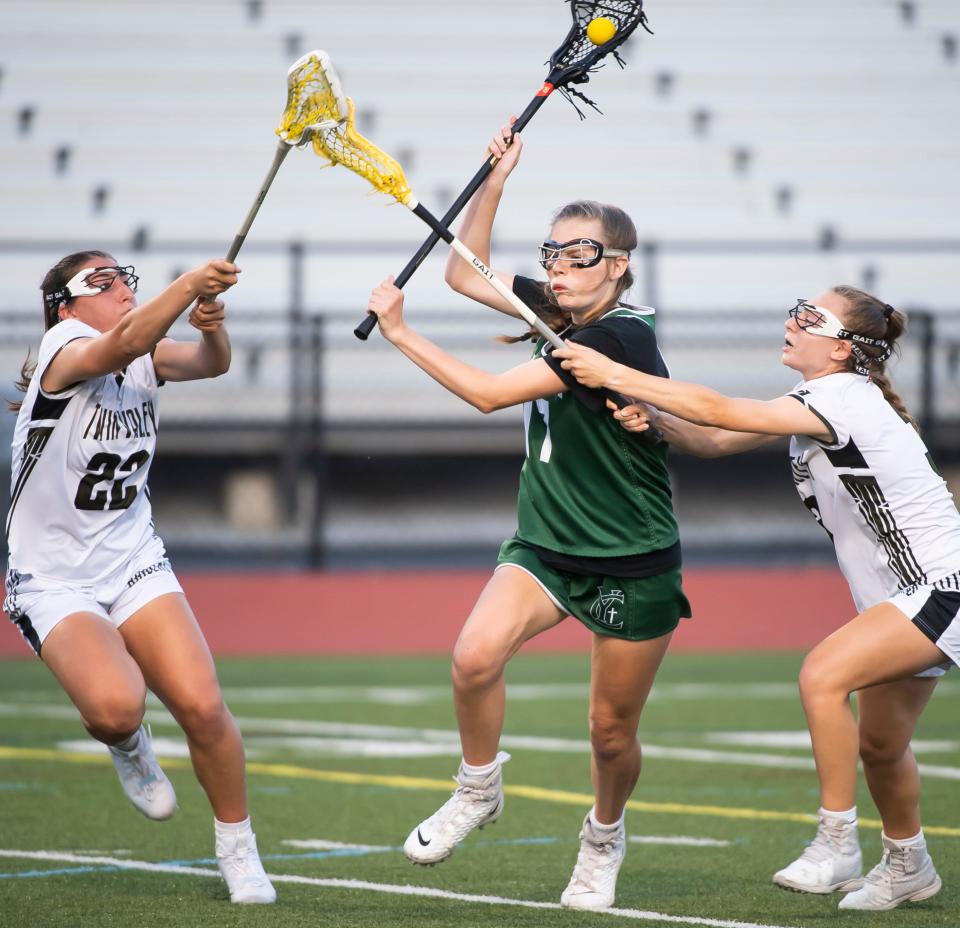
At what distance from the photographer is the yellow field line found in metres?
6.34

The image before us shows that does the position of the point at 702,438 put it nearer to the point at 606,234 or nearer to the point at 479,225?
the point at 606,234

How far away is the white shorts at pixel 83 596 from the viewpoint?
4.84 metres

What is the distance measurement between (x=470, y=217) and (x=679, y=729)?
449 cm

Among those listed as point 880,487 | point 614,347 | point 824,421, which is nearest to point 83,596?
point 614,347

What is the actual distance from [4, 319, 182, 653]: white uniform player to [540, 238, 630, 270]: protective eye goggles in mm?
1393

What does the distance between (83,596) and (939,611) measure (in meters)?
2.49

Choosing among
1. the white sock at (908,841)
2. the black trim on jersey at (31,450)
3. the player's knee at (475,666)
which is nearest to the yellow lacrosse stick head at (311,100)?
the black trim on jersey at (31,450)

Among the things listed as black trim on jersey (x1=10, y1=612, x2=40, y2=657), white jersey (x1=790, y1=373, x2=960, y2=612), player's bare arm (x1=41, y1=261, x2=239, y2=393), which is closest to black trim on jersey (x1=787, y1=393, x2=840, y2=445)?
white jersey (x1=790, y1=373, x2=960, y2=612)

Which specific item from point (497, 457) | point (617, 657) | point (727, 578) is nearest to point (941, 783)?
point (617, 657)

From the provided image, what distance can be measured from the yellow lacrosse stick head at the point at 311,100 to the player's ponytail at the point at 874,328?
158 centimetres

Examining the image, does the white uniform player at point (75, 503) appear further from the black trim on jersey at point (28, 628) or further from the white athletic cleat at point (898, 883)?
the white athletic cleat at point (898, 883)

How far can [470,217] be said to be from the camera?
17.2ft

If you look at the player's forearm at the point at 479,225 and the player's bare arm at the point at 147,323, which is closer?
the player's bare arm at the point at 147,323

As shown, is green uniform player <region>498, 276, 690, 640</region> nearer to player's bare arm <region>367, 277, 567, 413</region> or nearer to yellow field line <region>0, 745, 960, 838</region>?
player's bare arm <region>367, 277, 567, 413</region>
